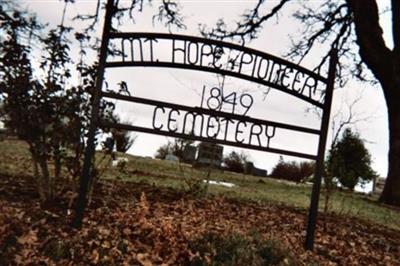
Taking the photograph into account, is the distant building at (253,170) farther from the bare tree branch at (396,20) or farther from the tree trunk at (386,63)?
the bare tree branch at (396,20)

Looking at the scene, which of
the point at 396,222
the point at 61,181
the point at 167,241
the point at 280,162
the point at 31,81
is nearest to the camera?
the point at 167,241

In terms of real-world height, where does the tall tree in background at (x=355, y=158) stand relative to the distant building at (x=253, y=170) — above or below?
above

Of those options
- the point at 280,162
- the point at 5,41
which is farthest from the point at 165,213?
the point at 280,162

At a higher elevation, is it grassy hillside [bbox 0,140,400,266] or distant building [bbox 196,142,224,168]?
distant building [bbox 196,142,224,168]

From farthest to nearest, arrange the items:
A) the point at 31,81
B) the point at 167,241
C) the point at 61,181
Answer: the point at 61,181 → the point at 31,81 → the point at 167,241

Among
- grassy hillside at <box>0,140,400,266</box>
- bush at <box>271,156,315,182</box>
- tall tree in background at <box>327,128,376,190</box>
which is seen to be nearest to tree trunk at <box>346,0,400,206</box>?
tall tree in background at <box>327,128,376,190</box>

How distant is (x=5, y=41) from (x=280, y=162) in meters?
20.9

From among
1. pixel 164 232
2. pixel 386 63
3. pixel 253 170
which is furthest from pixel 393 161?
pixel 164 232

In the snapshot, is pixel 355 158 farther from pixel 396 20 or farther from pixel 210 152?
pixel 210 152

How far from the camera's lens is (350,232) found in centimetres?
789

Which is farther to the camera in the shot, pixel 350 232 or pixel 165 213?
pixel 350 232

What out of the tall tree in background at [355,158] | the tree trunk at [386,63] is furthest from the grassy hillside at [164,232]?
the tall tree in background at [355,158]

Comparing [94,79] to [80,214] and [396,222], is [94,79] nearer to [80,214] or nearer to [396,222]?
[80,214]

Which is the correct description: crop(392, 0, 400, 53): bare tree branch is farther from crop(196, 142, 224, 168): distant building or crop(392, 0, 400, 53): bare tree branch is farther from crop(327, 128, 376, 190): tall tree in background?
crop(196, 142, 224, 168): distant building
